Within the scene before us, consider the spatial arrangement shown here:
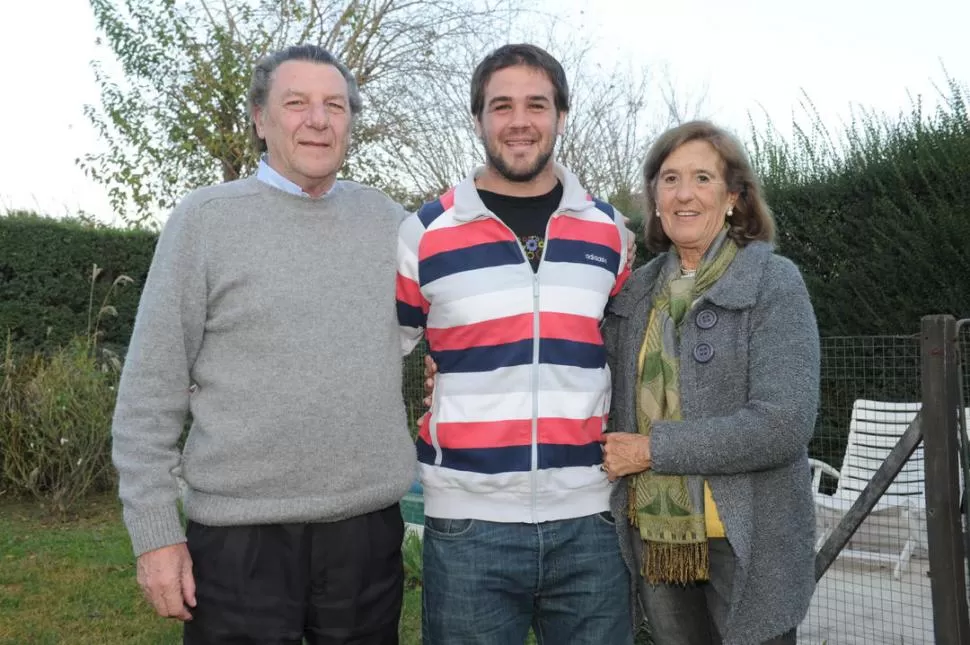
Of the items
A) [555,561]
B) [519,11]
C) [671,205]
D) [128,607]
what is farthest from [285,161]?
[519,11]

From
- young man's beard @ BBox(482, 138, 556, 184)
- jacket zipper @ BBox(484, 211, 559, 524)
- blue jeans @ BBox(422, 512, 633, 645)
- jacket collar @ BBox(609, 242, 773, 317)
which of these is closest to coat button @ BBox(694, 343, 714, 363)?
jacket collar @ BBox(609, 242, 773, 317)

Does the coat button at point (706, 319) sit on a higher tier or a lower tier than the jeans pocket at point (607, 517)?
higher

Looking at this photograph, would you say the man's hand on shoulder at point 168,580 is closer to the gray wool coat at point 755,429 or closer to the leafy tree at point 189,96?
the gray wool coat at point 755,429

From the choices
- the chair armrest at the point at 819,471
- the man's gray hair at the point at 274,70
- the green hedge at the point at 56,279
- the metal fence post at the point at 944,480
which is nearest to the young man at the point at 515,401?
the man's gray hair at the point at 274,70

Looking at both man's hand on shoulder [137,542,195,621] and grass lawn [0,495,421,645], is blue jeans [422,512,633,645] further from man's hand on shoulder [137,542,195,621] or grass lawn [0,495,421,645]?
grass lawn [0,495,421,645]

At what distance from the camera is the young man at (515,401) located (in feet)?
7.75

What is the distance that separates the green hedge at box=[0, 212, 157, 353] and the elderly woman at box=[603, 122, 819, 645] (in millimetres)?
7676

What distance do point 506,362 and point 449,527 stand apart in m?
0.45

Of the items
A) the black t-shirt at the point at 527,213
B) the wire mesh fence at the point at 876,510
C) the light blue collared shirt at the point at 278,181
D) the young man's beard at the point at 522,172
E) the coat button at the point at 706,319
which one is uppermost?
the young man's beard at the point at 522,172

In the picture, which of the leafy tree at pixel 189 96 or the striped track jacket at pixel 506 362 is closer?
the striped track jacket at pixel 506 362

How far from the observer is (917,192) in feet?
18.9

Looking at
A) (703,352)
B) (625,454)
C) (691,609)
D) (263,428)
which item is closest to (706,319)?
(703,352)

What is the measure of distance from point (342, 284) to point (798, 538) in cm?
130

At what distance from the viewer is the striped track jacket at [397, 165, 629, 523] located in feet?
7.74
